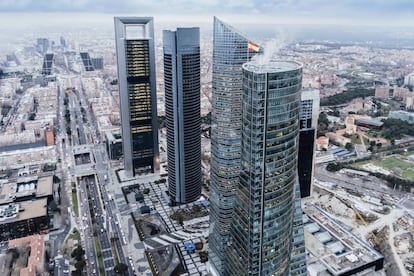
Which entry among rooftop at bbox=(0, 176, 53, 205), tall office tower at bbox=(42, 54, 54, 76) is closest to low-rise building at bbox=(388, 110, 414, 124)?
rooftop at bbox=(0, 176, 53, 205)

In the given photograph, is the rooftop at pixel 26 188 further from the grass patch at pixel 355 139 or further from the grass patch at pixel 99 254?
the grass patch at pixel 355 139

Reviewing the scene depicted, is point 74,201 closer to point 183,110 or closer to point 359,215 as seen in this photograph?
point 183,110

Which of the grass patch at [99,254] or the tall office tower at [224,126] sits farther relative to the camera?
the grass patch at [99,254]

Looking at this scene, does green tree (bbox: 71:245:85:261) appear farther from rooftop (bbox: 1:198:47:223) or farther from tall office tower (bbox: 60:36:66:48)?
tall office tower (bbox: 60:36:66:48)

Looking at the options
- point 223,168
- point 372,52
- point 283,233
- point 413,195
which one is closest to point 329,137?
point 413,195

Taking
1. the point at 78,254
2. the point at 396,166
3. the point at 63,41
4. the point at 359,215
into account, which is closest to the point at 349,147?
the point at 396,166

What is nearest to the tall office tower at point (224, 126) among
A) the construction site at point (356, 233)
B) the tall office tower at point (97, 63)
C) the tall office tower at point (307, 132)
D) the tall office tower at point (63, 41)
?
the construction site at point (356, 233)
